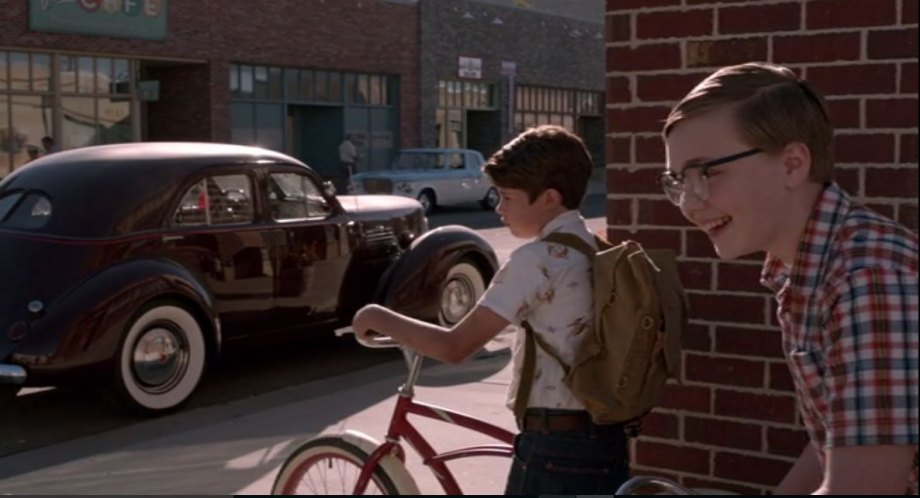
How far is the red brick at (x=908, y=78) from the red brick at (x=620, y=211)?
0.95 metres

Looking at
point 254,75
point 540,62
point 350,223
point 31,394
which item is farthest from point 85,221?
point 540,62

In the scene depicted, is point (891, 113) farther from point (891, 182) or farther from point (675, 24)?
point (675, 24)

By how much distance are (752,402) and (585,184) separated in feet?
3.19

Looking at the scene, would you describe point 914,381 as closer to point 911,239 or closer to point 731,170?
point 911,239

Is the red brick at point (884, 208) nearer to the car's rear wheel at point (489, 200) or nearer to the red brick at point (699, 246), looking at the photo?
the red brick at point (699, 246)

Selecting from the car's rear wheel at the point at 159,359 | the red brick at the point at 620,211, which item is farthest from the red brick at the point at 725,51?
the car's rear wheel at the point at 159,359

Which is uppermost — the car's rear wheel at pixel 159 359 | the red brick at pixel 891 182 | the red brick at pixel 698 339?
the red brick at pixel 891 182

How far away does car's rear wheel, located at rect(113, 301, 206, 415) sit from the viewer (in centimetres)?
697

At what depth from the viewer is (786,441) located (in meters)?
3.54

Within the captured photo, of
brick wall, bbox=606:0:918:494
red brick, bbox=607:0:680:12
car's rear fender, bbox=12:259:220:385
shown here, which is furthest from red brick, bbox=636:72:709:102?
car's rear fender, bbox=12:259:220:385

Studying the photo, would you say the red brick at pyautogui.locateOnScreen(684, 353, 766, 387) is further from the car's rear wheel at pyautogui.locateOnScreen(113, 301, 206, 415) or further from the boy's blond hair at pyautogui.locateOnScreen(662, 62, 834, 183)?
the car's rear wheel at pyautogui.locateOnScreen(113, 301, 206, 415)

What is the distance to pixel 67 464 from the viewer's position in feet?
19.6

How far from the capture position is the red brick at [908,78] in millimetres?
3250

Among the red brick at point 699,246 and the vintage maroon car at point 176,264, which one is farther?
the vintage maroon car at point 176,264
